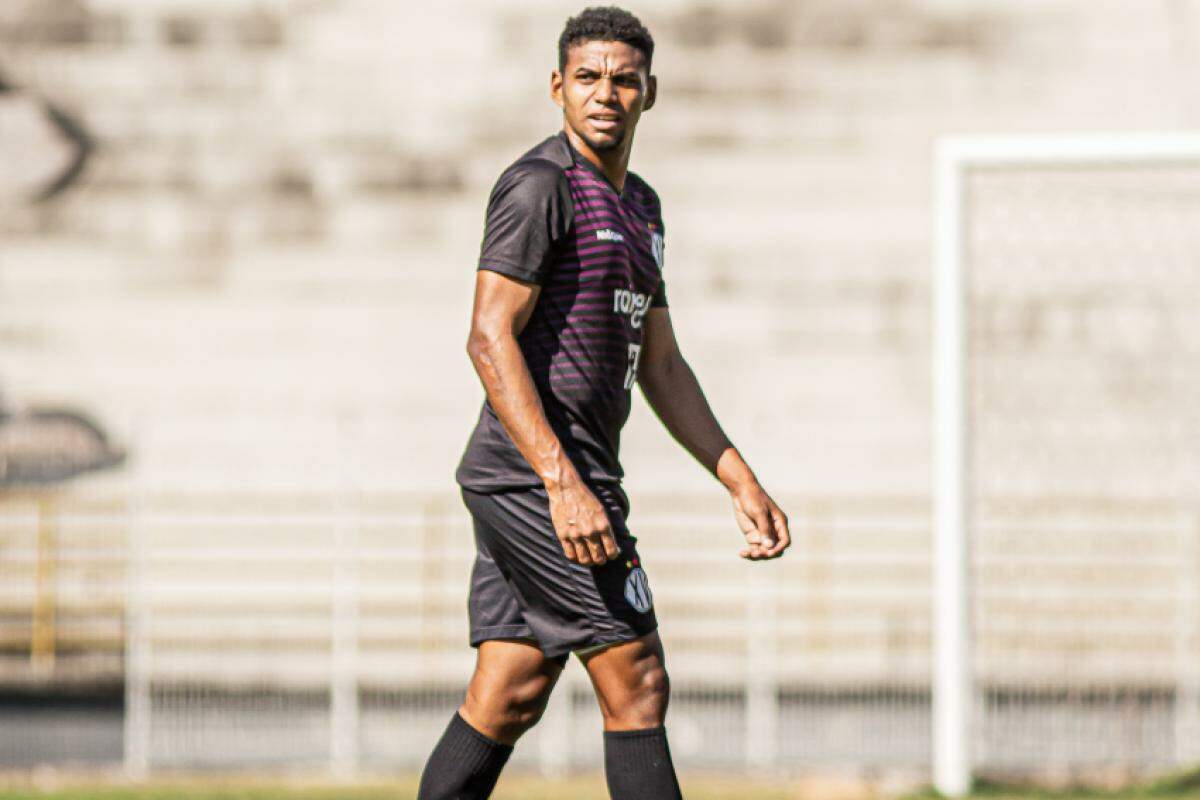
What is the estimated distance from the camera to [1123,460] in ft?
29.6

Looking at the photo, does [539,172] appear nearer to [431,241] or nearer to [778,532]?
[778,532]

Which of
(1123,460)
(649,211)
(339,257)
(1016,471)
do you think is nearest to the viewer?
(649,211)

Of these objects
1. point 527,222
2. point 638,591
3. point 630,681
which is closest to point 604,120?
point 527,222

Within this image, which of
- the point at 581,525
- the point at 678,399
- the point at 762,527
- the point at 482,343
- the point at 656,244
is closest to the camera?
the point at 581,525

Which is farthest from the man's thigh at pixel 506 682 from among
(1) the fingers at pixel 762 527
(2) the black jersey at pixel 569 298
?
(1) the fingers at pixel 762 527

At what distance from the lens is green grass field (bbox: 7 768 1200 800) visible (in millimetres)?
7027

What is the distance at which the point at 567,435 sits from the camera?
3.79 metres

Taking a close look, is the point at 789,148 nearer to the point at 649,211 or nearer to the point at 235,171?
the point at 235,171

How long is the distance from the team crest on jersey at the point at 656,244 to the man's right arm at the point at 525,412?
39 centimetres

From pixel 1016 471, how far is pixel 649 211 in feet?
14.7

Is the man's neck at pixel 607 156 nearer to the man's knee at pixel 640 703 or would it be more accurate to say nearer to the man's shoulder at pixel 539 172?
the man's shoulder at pixel 539 172

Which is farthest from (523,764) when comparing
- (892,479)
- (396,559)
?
(892,479)

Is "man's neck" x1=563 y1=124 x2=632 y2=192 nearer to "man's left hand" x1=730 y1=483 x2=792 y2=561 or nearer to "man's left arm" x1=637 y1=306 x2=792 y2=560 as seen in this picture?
"man's left arm" x1=637 y1=306 x2=792 y2=560

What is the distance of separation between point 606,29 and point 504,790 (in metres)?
4.53
